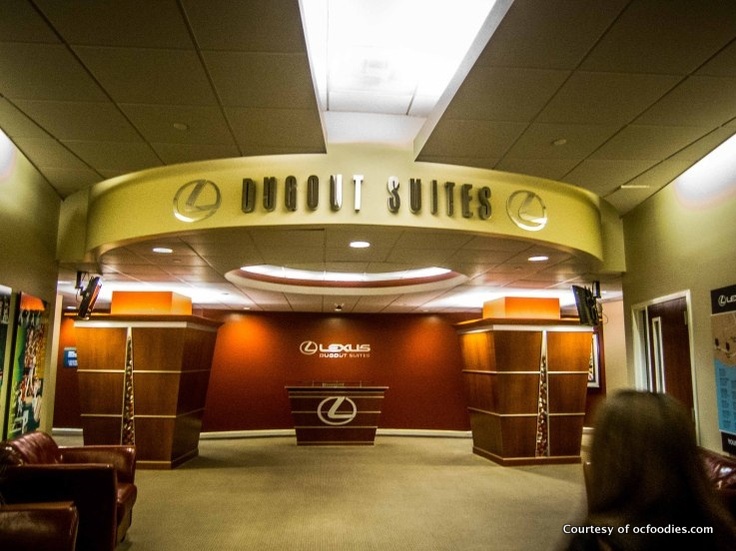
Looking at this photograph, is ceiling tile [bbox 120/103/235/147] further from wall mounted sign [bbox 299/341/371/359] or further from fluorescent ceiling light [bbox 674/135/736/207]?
wall mounted sign [bbox 299/341/371/359]

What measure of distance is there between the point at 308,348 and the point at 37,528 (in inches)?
403

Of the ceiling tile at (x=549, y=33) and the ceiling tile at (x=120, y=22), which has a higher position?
the ceiling tile at (x=120, y=22)

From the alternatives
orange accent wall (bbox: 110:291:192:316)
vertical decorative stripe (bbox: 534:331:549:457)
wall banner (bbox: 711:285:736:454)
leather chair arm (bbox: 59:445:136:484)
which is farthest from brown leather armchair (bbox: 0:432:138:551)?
vertical decorative stripe (bbox: 534:331:549:457)

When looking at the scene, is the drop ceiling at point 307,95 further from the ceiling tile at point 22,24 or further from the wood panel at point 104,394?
the wood panel at point 104,394

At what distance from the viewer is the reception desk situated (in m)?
11.5

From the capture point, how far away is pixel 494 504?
6.52m

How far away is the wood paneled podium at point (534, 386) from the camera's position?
889 centimetres

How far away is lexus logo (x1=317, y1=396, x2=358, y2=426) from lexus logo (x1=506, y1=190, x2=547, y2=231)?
7.08 m

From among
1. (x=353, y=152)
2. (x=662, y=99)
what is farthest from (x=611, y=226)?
(x=353, y=152)

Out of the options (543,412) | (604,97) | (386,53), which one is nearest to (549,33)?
(604,97)

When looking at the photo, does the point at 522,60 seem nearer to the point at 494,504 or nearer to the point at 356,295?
the point at 494,504

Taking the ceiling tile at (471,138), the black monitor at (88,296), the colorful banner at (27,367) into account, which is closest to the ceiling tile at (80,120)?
the colorful banner at (27,367)

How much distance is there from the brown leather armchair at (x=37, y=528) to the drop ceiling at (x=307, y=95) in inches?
105

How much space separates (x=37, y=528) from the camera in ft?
11.6
